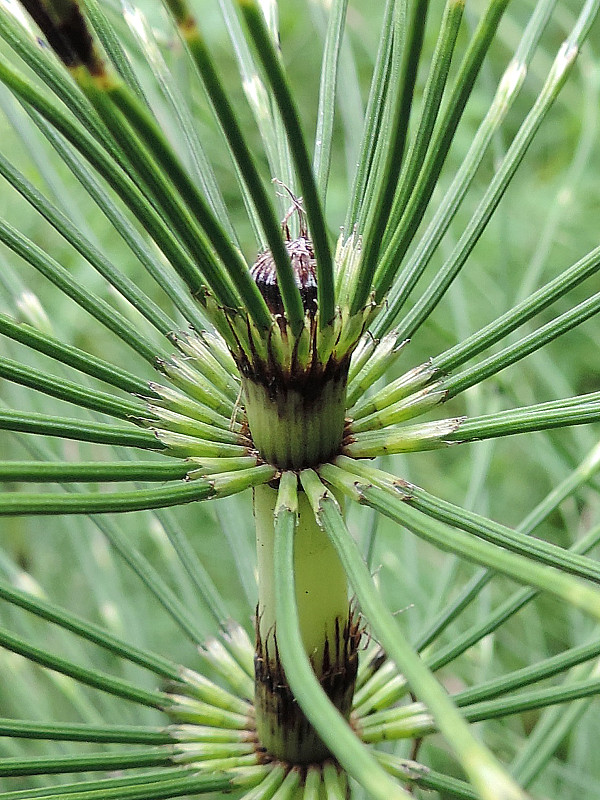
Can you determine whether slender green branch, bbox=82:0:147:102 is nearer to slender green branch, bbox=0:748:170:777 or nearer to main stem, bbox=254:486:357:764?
main stem, bbox=254:486:357:764

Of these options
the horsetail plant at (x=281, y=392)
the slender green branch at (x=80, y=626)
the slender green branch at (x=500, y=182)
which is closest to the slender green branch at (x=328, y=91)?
the horsetail plant at (x=281, y=392)

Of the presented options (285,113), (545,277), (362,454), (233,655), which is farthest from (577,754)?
(545,277)

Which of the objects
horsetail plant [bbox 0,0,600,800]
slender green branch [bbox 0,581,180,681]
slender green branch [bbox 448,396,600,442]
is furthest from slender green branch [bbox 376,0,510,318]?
slender green branch [bbox 0,581,180,681]

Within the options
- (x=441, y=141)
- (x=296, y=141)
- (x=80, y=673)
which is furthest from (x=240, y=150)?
(x=80, y=673)

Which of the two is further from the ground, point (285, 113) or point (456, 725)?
point (285, 113)

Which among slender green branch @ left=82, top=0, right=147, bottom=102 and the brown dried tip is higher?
slender green branch @ left=82, top=0, right=147, bottom=102

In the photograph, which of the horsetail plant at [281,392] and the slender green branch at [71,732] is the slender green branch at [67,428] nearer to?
the horsetail plant at [281,392]

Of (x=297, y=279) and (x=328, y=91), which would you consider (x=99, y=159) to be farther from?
(x=328, y=91)

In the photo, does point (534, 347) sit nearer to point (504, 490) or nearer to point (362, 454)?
point (362, 454)
